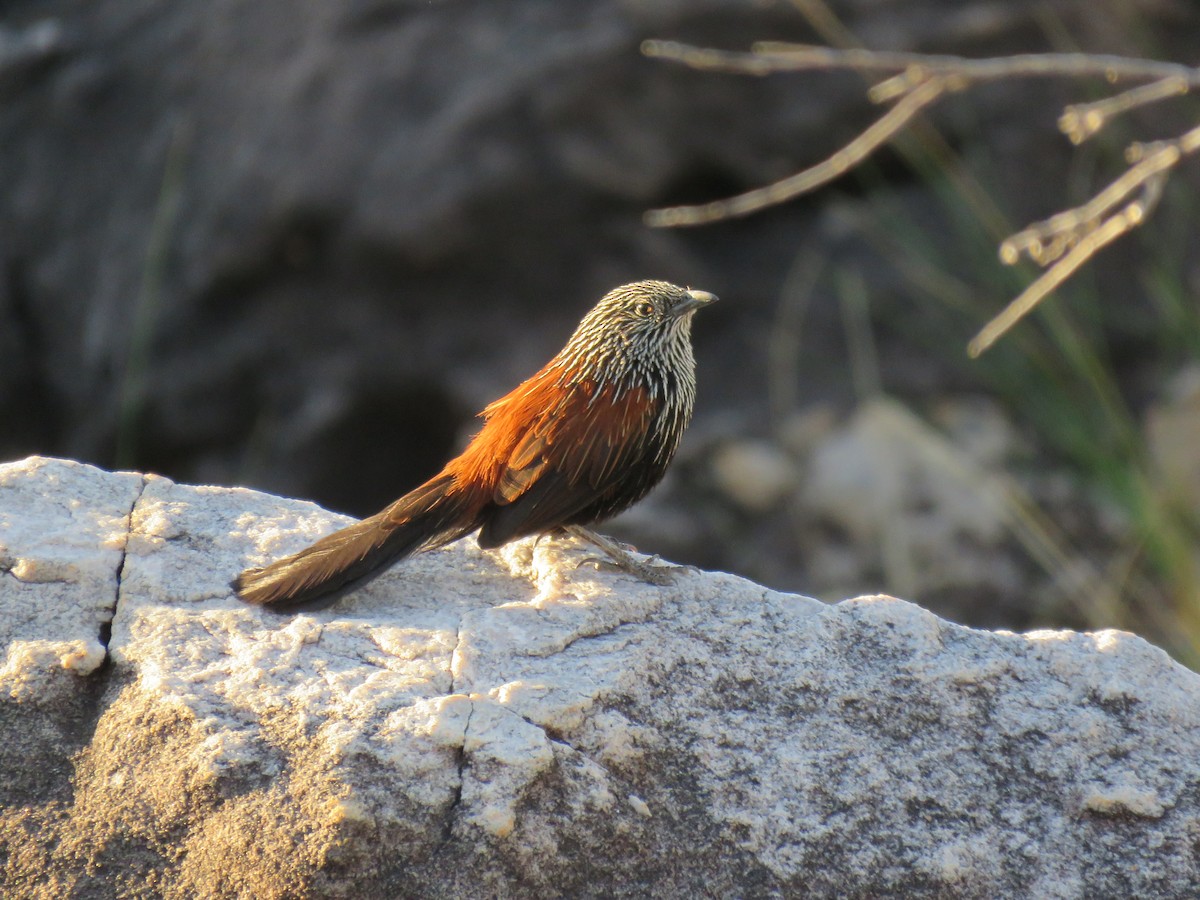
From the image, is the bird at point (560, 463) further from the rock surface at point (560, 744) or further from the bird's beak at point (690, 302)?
the rock surface at point (560, 744)

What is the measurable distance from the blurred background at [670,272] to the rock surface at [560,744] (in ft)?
11.6

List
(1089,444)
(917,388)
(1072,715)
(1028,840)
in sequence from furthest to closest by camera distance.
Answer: (917,388) < (1089,444) < (1072,715) < (1028,840)

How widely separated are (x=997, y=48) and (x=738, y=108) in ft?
4.37

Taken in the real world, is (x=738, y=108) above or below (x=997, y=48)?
below

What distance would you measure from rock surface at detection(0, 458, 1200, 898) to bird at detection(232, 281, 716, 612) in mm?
119

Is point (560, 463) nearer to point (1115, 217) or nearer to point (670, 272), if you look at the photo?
point (1115, 217)

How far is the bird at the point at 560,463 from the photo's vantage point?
3.27 meters

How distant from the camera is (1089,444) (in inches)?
196

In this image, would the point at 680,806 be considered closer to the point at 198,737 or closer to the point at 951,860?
the point at 951,860

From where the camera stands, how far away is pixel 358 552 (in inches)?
129

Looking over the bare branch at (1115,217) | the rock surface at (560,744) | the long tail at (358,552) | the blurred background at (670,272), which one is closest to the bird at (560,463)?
the long tail at (358,552)

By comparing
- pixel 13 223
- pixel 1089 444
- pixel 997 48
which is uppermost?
pixel 997 48

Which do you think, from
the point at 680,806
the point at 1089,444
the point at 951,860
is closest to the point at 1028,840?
the point at 951,860

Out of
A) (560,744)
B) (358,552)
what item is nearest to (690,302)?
(358,552)
